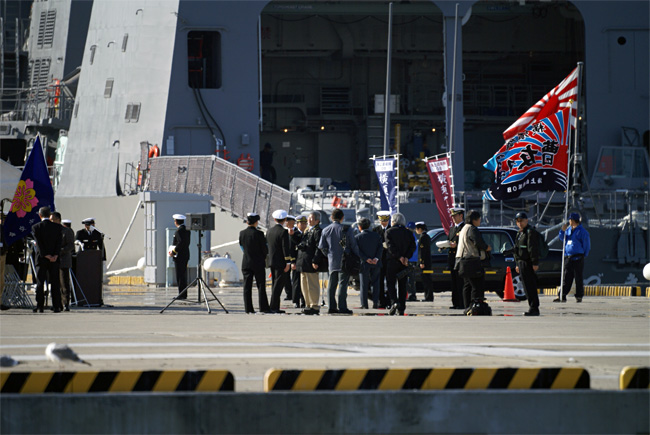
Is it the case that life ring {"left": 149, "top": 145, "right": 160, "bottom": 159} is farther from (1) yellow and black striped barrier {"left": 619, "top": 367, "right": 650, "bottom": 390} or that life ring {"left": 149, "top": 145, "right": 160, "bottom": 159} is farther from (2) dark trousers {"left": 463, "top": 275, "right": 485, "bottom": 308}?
(1) yellow and black striped barrier {"left": 619, "top": 367, "right": 650, "bottom": 390}

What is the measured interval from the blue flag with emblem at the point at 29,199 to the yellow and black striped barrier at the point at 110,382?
10.5 m

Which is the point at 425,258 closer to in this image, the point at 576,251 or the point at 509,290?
the point at 509,290

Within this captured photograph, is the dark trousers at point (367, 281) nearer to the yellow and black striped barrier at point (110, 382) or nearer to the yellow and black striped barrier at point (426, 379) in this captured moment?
the yellow and black striped barrier at point (426, 379)

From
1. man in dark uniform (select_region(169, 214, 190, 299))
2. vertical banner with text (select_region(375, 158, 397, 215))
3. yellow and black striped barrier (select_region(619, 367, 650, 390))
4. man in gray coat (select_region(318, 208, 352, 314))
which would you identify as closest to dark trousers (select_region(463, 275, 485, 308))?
man in gray coat (select_region(318, 208, 352, 314))

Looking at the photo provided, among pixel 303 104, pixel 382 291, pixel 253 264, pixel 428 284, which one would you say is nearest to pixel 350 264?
pixel 253 264

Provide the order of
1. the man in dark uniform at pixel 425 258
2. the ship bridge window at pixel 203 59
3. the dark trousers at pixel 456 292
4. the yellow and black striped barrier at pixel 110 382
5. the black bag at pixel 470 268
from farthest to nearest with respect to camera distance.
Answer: the ship bridge window at pixel 203 59, the man in dark uniform at pixel 425 258, the dark trousers at pixel 456 292, the black bag at pixel 470 268, the yellow and black striped barrier at pixel 110 382

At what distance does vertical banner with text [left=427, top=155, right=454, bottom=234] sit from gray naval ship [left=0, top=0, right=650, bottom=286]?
17.3 feet

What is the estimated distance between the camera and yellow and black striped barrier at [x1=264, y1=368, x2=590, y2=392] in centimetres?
708

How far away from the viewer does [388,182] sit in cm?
2542

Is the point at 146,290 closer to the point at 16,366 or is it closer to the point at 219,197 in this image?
the point at 219,197

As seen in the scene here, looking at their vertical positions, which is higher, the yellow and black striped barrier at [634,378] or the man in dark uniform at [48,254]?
the man in dark uniform at [48,254]

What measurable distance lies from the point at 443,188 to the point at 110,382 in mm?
18706

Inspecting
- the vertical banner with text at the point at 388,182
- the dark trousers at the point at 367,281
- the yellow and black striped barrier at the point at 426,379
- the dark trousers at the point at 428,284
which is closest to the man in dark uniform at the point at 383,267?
the dark trousers at the point at 367,281

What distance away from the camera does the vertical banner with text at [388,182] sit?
82.8 ft
